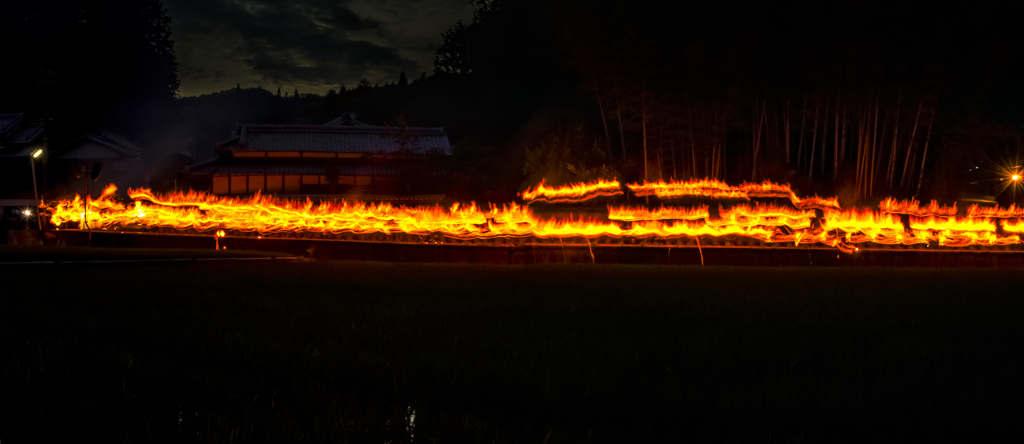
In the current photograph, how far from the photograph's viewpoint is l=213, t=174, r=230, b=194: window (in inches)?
1564

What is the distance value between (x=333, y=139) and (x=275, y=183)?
6134 millimetres

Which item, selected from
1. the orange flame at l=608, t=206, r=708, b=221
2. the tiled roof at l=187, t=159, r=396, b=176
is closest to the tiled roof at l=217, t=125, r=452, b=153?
the tiled roof at l=187, t=159, r=396, b=176

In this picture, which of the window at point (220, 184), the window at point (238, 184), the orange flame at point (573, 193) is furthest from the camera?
the window at point (238, 184)

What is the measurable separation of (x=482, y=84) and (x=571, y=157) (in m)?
44.1

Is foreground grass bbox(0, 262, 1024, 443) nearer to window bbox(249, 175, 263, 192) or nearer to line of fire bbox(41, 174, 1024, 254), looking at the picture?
line of fire bbox(41, 174, 1024, 254)

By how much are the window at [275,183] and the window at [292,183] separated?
0.81ft

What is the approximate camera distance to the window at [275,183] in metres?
40.2

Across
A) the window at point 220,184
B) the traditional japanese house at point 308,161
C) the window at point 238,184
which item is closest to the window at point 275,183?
the traditional japanese house at point 308,161

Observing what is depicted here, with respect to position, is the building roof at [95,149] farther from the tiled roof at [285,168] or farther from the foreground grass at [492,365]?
the foreground grass at [492,365]

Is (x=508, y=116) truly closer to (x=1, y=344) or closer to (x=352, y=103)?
(x=352, y=103)

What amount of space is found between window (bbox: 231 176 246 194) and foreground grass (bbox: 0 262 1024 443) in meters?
34.5

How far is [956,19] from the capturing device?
22.4 meters

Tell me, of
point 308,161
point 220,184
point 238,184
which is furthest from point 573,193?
point 220,184

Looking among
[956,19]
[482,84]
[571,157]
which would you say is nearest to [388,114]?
[482,84]
